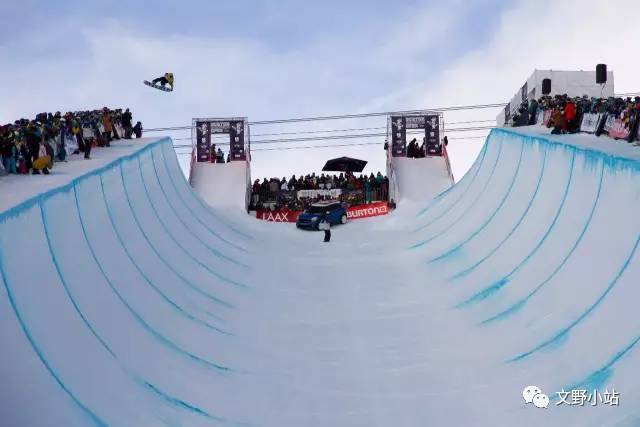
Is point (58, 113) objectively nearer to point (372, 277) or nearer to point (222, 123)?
point (372, 277)

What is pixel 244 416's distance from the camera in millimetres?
8094

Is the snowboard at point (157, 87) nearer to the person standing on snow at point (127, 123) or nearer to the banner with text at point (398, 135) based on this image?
the person standing on snow at point (127, 123)

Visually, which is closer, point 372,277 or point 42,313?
point 42,313

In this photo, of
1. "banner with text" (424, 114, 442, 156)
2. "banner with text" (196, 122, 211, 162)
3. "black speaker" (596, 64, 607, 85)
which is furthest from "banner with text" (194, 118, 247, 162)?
"black speaker" (596, 64, 607, 85)

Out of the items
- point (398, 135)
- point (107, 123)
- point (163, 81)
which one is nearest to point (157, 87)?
point (163, 81)

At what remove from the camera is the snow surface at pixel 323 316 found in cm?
711

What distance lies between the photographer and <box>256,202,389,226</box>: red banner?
25.0m

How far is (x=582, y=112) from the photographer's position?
15422 mm

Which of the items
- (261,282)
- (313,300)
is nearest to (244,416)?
(313,300)

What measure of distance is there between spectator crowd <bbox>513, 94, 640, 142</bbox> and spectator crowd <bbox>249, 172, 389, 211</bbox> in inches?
284

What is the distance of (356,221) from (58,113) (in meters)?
10.1

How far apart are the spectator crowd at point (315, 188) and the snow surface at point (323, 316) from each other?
10589 millimetres

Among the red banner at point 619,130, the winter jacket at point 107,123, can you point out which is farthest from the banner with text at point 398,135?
the red banner at point 619,130

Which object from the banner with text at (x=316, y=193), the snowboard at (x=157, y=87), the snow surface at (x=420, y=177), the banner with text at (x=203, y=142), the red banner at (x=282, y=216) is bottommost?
the red banner at (x=282, y=216)
